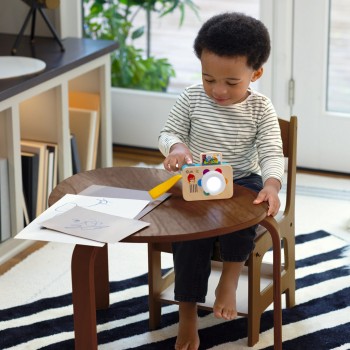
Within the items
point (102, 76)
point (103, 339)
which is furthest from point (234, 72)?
point (102, 76)

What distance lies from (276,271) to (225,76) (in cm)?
44

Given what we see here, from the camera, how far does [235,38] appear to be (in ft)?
6.39

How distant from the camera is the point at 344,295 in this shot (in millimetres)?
2428

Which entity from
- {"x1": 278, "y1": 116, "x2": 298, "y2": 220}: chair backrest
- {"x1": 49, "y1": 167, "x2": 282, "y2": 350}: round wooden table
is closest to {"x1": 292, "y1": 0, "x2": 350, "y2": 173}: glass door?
{"x1": 278, "y1": 116, "x2": 298, "y2": 220}: chair backrest

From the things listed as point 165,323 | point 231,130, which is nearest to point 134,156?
point 165,323

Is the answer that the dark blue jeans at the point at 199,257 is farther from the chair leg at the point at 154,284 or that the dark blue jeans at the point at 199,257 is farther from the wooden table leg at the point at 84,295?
the wooden table leg at the point at 84,295

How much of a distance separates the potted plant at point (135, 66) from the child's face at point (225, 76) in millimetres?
1406

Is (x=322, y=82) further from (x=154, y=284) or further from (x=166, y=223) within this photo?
(x=166, y=223)

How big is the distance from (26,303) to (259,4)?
144 centimetres

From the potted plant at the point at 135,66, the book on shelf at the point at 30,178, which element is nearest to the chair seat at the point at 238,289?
the book on shelf at the point at 30,178

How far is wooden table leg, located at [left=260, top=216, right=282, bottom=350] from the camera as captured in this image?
1890 mm

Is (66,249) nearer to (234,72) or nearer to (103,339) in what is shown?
(103,339)

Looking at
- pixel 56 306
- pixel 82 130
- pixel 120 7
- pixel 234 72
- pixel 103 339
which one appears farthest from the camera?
pixel 120 7

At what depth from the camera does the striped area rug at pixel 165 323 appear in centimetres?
220
